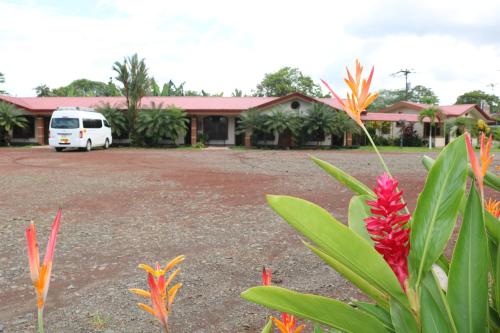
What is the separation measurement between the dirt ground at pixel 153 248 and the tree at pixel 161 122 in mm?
16227

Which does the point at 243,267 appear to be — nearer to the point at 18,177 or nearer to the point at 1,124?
the point at 18,177

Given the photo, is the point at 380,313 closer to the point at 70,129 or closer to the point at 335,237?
the point at 335,237

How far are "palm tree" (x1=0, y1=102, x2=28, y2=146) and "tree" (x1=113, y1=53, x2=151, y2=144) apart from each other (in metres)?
6.67

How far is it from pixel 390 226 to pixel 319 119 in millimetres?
27061

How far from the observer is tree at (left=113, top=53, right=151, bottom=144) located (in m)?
27.0

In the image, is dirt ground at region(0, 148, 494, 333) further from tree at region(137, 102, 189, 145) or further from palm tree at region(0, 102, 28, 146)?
palm tree at region(0, 102, 28, 146)

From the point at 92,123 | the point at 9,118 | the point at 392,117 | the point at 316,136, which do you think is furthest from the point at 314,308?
the point at 392,117

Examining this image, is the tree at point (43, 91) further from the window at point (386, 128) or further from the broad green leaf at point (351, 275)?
the broad green leaf at point (351, 275)

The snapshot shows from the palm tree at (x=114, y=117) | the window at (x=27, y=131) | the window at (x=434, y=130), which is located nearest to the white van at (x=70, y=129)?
the palm tree at (x=114, y=117)

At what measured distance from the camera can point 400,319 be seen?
771 mm

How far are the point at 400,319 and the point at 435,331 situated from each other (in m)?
0.06

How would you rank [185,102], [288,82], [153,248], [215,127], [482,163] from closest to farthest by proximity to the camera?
1. [482,163]
2. [153,248]
3. [215,127]
4. [185,102]
5. [288,82]

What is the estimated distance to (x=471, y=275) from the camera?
2.56 feet

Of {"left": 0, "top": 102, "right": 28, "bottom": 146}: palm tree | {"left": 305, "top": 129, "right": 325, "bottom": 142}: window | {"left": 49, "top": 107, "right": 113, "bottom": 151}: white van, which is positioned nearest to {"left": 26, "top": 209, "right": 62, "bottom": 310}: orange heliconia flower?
{"left": 49, "top": 107, "right": 113, "bottom": 151}: white van
